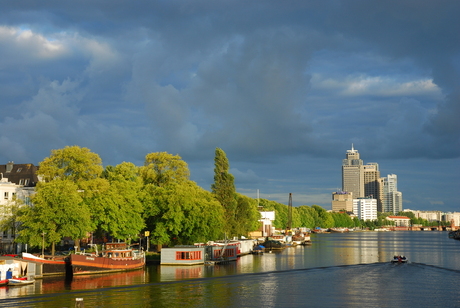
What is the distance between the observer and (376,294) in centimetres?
6950

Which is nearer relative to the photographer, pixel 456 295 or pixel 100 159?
pixel 456 295

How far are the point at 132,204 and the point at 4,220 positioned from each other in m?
24.0

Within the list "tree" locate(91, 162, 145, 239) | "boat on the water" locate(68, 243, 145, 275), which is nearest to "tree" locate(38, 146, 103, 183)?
"tree" locate(91, 162, 145, 239)

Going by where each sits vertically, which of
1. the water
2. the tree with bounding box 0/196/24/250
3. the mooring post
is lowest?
the water

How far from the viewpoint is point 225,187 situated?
152m

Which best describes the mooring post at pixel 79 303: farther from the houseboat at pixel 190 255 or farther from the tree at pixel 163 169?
the tree at pixel 163 169

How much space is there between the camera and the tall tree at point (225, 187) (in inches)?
5940

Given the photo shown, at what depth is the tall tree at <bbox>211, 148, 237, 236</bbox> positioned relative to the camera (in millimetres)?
150875

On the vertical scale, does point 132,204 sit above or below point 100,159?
below

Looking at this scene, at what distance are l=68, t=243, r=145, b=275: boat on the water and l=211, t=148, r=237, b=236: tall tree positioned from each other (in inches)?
2182

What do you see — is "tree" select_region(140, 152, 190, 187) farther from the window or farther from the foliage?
the window

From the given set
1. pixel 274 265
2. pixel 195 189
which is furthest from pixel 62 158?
pixel 274 265

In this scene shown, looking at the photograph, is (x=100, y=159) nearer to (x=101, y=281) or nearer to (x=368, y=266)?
(x=101, y=281)

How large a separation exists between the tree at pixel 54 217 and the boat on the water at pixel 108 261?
604 cm
